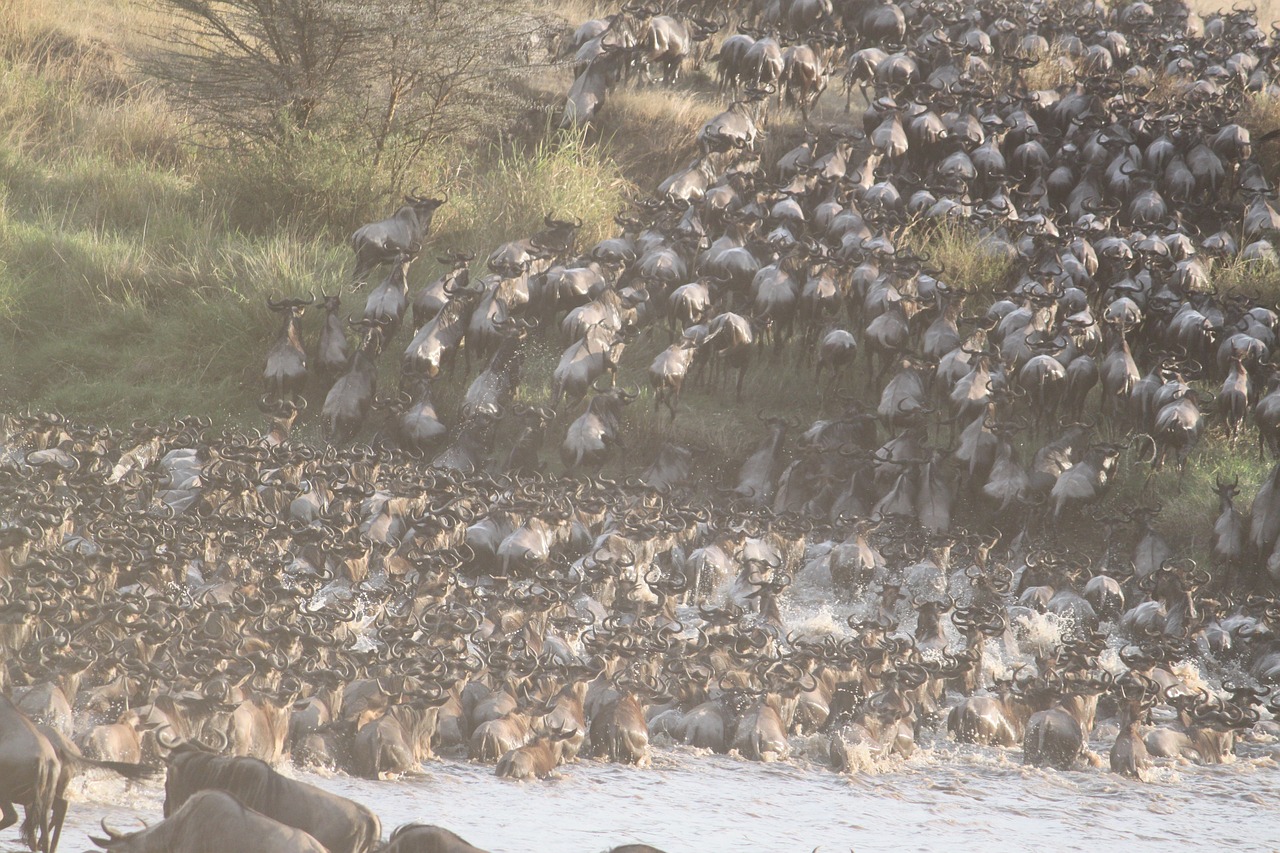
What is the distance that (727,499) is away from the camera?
9.16 meters

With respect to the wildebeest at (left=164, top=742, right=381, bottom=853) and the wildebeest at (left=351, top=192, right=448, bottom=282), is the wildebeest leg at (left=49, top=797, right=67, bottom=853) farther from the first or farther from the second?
the wildebeest at (left=351, top=192, right=448, bottom=282)

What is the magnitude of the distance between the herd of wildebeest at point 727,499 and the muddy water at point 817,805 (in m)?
0.13

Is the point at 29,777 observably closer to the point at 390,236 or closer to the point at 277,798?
the point at 277,798

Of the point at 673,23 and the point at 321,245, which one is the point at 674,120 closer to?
the point at 673,23

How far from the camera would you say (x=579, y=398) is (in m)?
9.66

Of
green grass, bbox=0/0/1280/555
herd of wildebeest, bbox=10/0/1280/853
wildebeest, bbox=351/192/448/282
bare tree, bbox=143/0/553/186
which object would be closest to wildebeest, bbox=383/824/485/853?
herd of wildebeest, bbox=10/0/1280/853

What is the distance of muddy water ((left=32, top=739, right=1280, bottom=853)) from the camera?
15.6ft

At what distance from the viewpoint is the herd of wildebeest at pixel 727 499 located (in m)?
5.37

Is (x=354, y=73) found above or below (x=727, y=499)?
above

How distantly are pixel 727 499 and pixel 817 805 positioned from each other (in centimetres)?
397

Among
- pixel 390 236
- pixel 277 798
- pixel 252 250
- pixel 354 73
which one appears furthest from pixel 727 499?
pixel 354 73

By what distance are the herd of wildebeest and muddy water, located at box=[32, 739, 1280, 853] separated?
0.13 metres

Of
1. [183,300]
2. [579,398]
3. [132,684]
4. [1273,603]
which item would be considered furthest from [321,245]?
[1273,603]

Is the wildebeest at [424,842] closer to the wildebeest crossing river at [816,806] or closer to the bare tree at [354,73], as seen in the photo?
the wildebeest crossing river at [816,806]
